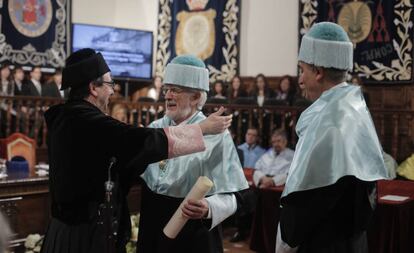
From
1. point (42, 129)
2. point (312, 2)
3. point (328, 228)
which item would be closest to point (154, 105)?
point (42, 129)

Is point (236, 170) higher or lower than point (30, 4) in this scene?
lower

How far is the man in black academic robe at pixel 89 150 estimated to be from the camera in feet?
7.02

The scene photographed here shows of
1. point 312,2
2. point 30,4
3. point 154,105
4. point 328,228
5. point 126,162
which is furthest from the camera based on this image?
point 30,4

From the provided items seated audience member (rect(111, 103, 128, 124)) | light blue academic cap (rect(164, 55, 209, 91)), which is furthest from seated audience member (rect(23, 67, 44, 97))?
light blue academic cap (rect(164, 55, 209, 91))

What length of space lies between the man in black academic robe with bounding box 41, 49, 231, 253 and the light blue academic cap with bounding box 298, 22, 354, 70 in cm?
46

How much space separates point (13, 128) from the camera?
8.34 m

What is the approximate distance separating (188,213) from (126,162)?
32 centimetres

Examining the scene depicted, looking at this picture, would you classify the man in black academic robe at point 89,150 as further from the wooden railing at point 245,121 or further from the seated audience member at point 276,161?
the wooden railing at point 245,121

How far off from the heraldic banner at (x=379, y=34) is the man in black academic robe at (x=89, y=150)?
22.9ft

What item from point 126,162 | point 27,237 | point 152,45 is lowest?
point 27,237

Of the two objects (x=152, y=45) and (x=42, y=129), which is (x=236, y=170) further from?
(x=152, y=45)

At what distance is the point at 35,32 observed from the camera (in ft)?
36.3

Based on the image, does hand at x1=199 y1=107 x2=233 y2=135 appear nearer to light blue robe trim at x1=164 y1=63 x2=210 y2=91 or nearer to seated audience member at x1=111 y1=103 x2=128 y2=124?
light blue robe trim at x1=164 y1=63 x2=210 y2=91

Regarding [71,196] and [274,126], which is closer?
[71,196]
